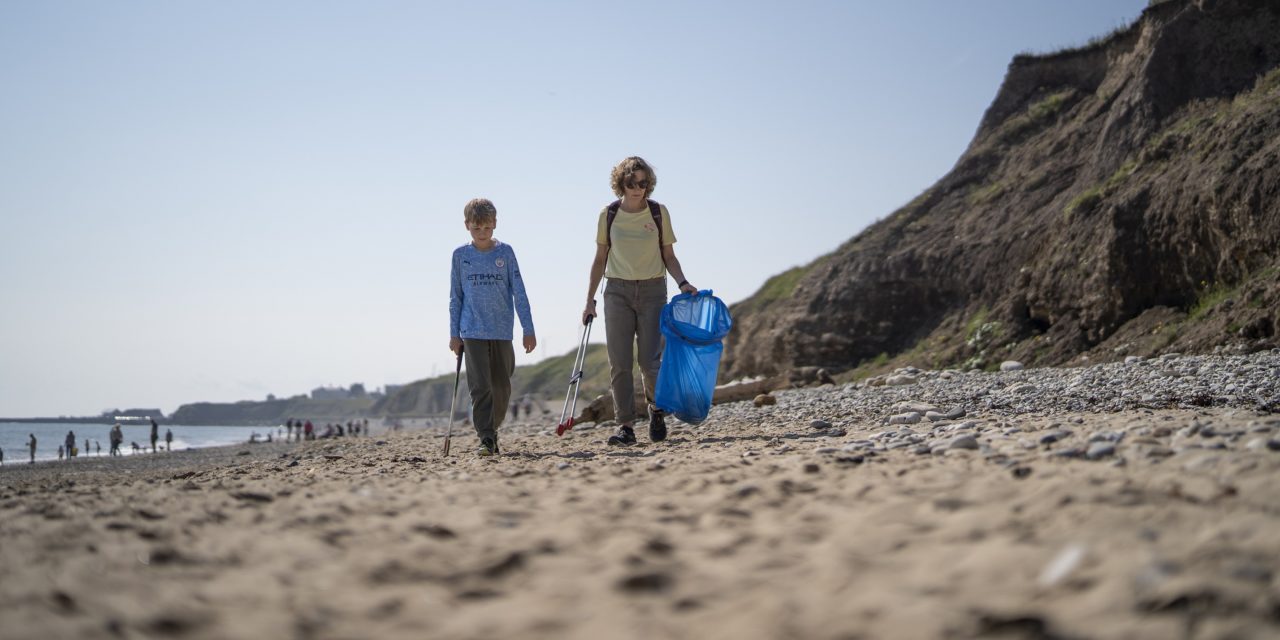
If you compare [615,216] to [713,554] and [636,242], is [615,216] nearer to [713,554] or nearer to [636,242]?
[636,242]

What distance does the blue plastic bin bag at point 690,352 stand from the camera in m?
6.66

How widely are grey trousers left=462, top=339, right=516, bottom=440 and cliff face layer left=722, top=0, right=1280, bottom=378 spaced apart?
977 centimetres

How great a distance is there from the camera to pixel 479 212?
21.6 ft

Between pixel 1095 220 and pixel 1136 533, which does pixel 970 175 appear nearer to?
pixel 1095 220

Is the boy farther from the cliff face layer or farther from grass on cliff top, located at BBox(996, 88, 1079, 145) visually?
grass on cliff top, located at BBox(996, 88, 1079, 145)

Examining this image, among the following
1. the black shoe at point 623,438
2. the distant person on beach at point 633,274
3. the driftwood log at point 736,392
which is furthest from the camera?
the driftwood log at point 736,392

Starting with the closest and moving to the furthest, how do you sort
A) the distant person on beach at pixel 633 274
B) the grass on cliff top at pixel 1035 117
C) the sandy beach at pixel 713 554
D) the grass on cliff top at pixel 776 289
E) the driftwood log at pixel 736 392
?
the sandy beach at pixel 713 554
the distant person on beach at pixel 633 274
the driftwood log at pixel 736 392
the grass on cliff top at pixel 1035 117
the grass on cliff top at pixel 776 289

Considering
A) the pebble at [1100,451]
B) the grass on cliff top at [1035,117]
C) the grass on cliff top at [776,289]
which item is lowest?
the pebble at [1100,451]

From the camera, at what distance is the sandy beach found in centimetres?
175

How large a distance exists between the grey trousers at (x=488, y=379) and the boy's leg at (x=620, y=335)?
0.84m

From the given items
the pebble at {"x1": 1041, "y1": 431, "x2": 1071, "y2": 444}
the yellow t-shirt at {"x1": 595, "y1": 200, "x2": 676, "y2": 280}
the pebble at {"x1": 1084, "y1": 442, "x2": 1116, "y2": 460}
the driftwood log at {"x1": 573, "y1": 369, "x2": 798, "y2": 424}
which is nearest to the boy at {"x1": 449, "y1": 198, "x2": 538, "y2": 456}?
the yellow t-shirt at {"x1": 595, "y1": 200, "x2": 676, "y2": 280}

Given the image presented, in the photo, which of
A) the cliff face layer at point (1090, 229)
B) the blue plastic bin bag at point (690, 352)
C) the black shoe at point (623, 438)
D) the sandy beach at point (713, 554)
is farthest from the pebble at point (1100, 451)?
the cliff face layer at point (1090, 229)

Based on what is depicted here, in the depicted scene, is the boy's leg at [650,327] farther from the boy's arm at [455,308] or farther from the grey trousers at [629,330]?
the boy's arm at [455,308]

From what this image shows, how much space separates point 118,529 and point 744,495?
215 centimetres
